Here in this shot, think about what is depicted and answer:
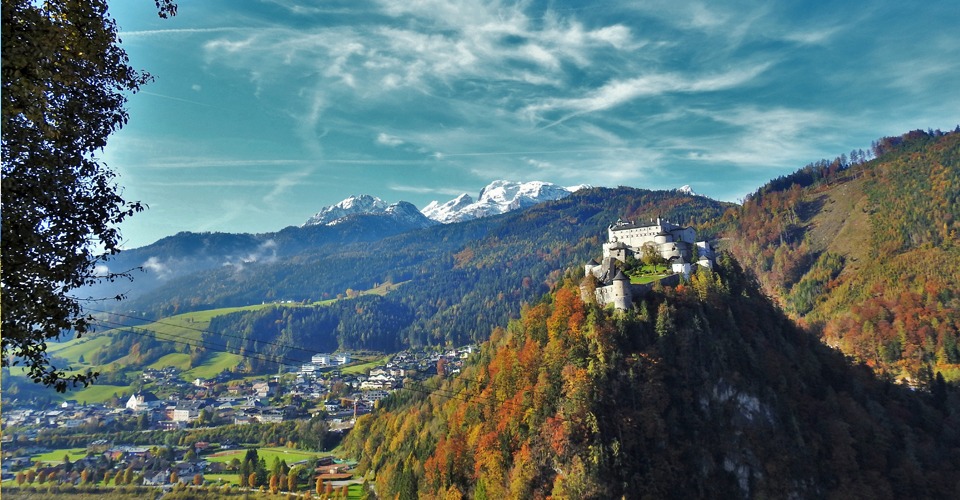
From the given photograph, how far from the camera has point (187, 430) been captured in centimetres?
14550

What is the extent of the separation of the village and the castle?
63293mm

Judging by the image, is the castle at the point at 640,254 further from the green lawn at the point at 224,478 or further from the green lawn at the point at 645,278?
the green lawn at the point at 224,478

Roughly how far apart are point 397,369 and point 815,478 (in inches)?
6051

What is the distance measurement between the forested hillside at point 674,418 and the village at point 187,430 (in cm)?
4793

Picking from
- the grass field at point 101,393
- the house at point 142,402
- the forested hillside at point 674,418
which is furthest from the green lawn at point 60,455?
the forested hillside at point 674,418

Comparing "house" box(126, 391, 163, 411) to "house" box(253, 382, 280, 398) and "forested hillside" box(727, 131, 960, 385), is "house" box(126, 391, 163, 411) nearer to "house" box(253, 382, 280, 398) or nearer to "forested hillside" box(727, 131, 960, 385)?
"house" box(253, 382, 280, 398)

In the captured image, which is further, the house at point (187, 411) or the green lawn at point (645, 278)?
the house at point (187, 411)

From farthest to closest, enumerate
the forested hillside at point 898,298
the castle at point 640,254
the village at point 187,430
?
the forested hillside at point 898,298
the village at point 187,430
the castle at point 640,254

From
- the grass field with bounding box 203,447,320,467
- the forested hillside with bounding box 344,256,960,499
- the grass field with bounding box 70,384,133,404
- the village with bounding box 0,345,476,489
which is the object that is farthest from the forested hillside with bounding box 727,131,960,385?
the grass field with bounding box 70,384,133,404

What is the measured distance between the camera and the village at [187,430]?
112m

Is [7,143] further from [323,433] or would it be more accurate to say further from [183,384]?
[183,384]

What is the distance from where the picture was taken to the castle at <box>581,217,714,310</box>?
69.3m

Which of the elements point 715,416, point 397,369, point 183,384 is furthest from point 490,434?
point 183,384

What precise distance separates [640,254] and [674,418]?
101 ft
